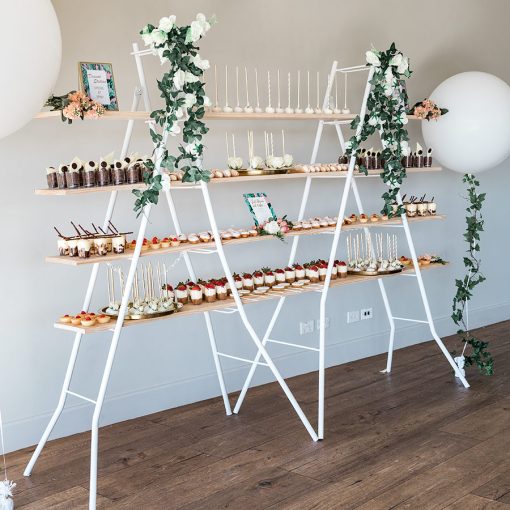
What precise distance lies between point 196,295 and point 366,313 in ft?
7.04

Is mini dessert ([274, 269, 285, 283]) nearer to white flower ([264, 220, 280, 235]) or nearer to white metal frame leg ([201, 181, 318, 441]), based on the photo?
white flower ([264, 220, 280, 235])

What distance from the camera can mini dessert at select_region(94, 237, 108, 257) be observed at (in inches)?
135

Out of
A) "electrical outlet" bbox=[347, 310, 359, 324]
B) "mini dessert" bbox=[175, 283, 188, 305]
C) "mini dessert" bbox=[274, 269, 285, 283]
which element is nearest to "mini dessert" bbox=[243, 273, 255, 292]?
"mini dessert" bbox=[274, 269, 285, 283]

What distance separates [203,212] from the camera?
4.67m

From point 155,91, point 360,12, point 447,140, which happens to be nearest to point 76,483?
point 155,91

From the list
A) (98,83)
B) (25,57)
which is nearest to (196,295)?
(98,83)

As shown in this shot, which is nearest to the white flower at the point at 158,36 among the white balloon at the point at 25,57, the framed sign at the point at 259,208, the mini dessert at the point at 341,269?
the white balloon at the point at 25,57

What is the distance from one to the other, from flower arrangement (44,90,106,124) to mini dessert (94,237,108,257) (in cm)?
54

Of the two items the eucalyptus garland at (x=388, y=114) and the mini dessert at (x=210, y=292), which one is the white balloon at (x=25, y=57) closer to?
the mini dessert at (x=210, y=292)

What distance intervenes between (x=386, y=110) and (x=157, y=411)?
2191mm

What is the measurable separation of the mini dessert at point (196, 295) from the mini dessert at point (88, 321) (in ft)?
1.92

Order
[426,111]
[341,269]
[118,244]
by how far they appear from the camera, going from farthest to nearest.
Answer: [426,111]
[341,269]
[118,244]

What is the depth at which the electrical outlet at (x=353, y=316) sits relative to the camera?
219 inches

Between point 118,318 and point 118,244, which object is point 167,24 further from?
point 118,318
